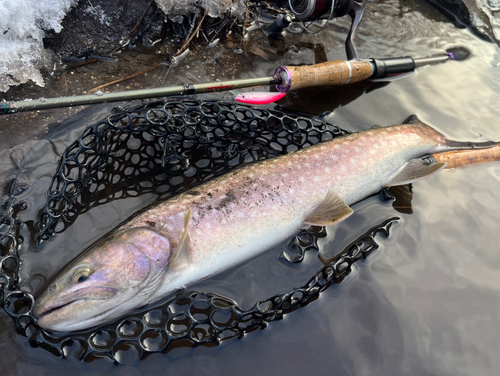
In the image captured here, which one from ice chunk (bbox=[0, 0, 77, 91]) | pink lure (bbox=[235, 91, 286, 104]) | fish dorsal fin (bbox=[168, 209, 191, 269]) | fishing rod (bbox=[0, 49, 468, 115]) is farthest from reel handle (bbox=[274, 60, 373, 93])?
ice chunk (bbox=[0, 0, 77, 91])

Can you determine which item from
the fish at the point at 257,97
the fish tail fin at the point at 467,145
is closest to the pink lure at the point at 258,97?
the fish at the point at 257,97

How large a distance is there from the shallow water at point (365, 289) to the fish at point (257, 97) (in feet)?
0.97

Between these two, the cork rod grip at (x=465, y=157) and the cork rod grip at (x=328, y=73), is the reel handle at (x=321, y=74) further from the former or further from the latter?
the cork rod grip at (x=465, y=157)

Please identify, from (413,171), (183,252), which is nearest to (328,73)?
(413,171)

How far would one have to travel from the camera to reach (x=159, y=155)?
10.4ft

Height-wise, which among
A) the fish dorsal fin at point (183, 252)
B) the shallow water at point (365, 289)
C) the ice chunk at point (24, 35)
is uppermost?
the ice chunk at point (24, 35)

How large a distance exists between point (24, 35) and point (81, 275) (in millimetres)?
2712

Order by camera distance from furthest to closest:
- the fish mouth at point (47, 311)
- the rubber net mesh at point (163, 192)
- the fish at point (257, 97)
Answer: the fish at point (257, 97) → the rubber net mesh at point (163, 192) → the fish mouth at point (47, 311)

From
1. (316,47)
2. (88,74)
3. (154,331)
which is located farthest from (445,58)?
(154,331)

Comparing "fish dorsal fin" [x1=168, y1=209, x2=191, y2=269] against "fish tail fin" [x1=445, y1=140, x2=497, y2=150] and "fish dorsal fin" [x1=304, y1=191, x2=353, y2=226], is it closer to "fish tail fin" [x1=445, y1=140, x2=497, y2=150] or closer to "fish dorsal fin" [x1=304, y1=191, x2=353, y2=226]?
"fish dorsal fin" [x1=304, y1=191, x2=353, y2=226]

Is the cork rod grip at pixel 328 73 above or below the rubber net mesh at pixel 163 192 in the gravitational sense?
above

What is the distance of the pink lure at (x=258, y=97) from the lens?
11.9 feet

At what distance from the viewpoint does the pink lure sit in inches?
143

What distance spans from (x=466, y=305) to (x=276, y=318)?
1725 mm
